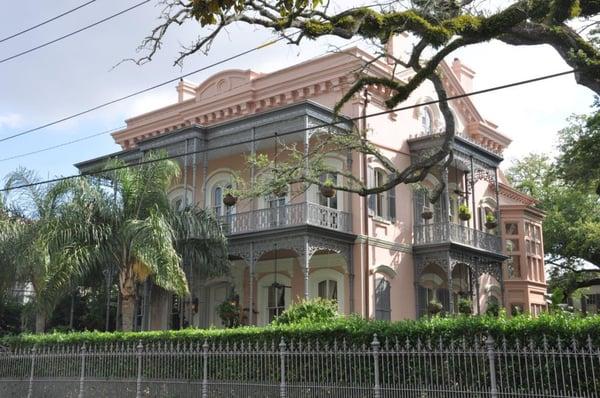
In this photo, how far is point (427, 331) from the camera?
10602mm

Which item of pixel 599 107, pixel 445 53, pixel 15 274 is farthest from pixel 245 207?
pixel 445 53

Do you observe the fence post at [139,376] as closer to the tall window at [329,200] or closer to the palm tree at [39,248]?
the palm tree at [39,248]

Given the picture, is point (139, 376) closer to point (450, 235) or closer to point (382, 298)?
point (382, 298)

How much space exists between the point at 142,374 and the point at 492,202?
61.8 feet

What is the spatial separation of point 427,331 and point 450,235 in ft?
37.6

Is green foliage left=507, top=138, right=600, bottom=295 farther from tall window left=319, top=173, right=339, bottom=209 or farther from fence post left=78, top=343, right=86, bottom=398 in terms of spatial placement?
fence post left=78, top=343, right=86, bottom=398

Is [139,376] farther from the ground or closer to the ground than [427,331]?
closer to the ground

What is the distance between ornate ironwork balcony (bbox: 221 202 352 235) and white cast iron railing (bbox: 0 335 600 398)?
659cm

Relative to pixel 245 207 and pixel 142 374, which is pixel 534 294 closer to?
pixel 245 207

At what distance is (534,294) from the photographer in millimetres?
27875

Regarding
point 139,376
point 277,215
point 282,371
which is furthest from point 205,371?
point 277,215

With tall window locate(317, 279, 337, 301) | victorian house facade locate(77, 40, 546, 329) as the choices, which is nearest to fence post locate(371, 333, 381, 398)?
victorian house facade locate(77, 40, 546, 329)

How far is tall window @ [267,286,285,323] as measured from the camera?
22.2 m

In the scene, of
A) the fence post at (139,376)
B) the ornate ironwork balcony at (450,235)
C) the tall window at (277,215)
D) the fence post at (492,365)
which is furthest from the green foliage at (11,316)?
the fence post at (492,365)
